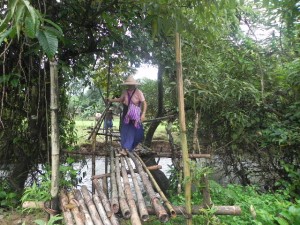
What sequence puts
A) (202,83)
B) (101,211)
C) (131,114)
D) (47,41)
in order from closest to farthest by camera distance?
1. (47,41)
2. (101,211)
3. (131,114)
4. (202,83)

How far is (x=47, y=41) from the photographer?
1.43 m

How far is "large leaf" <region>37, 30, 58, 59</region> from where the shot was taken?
142cm

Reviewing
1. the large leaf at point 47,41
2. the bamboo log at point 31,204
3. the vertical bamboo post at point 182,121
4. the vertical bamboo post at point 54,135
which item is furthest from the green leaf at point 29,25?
the bamboo log at point 31,204

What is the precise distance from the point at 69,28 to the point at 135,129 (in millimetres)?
1789

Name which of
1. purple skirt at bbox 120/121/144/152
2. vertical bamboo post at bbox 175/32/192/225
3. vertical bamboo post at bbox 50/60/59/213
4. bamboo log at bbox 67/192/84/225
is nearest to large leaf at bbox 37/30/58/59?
vertical bamboo post at bbox 50/60/59/213

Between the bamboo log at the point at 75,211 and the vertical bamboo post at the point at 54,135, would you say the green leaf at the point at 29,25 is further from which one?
the bamboo log at the point at 75,211

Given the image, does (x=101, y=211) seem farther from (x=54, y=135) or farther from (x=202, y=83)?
(x=202, y=83)

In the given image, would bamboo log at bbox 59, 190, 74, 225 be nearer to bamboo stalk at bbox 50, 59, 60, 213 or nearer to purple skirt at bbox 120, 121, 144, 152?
bamboo stalk at bbox 50, 59, 60, 213

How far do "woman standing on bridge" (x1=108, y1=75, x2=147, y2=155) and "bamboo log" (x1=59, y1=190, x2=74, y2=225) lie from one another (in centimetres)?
173

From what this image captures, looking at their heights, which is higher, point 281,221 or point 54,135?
point 54,135

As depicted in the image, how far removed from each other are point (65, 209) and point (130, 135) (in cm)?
213

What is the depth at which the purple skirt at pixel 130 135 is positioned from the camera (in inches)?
171

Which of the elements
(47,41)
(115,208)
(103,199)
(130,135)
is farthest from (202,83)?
(47,41)

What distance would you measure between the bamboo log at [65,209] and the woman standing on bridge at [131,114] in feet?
5.66
